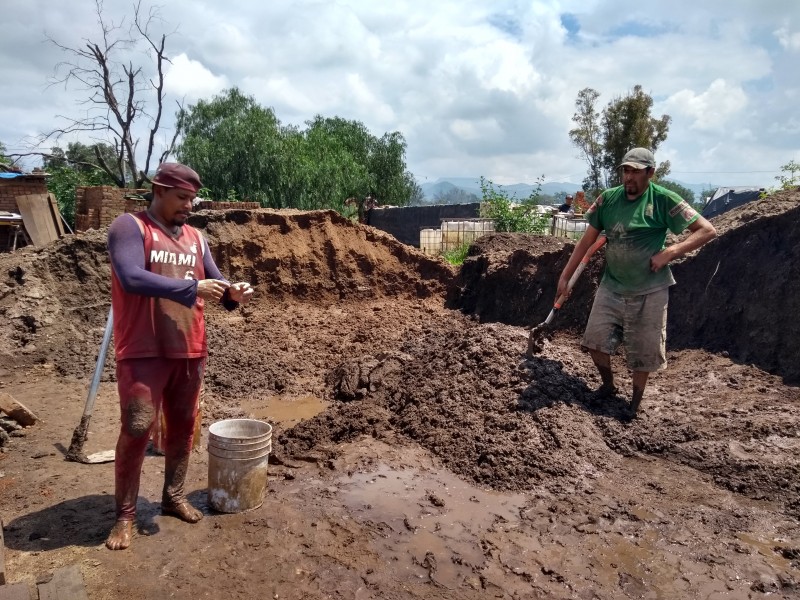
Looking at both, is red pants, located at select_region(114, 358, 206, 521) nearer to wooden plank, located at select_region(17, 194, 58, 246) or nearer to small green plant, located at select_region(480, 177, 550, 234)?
small green plant, located at select_region(480, 177, 550, 234)

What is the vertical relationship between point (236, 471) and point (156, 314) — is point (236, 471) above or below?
below

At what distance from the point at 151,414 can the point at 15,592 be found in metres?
0.94

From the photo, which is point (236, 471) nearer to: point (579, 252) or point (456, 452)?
point (456, 452)

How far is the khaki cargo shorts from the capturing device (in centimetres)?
512

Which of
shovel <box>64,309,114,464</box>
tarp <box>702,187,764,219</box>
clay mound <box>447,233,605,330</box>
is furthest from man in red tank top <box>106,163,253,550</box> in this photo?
tarp <box>702,187,764,219</box>

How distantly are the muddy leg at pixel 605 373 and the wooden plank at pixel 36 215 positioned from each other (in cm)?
1311

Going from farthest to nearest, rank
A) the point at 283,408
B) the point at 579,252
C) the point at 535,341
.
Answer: the point at 283,408
the point at 535,341
the point at 579,252

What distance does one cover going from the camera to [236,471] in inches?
147

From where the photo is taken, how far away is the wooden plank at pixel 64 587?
278 centimetres

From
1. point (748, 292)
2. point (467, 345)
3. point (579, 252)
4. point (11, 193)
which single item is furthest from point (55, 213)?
point (748, 292)

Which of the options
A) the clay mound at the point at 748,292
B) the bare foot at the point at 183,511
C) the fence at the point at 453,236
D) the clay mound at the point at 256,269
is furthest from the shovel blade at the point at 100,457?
the fence at the point at 453,236

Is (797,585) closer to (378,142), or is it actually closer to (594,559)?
(594,559)

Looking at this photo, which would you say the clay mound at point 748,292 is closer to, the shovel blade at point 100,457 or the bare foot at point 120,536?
the shovel blade at point 100,457

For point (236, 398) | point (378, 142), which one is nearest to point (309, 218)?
point (236, 398)
